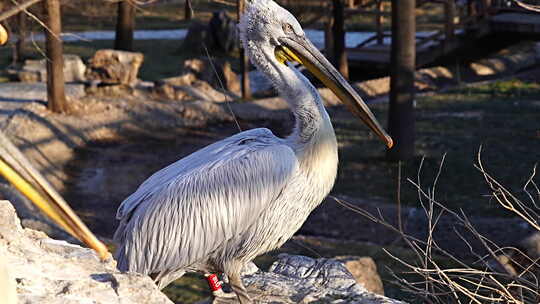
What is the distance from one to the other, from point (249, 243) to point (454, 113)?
8254mm

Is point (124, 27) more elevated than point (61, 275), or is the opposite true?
point (61, 275)

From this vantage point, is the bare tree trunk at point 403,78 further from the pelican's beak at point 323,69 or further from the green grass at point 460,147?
the pelican's beak at point 323,69

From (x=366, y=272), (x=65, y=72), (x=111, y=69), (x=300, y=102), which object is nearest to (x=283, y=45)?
(x=300, y=102)

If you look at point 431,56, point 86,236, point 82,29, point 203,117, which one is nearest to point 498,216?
point 203,117

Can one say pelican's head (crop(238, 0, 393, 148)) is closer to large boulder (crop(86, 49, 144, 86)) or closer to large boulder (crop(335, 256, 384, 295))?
large boulder (crop(335, 256, 384, 295))

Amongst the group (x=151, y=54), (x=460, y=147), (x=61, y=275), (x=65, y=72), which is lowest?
(x=151, y=54)

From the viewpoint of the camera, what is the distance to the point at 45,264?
10.3 feet

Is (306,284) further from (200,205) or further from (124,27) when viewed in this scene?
(124,27)

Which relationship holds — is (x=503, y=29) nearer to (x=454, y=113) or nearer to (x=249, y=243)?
(x=454, y=113)

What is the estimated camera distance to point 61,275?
3.04 m

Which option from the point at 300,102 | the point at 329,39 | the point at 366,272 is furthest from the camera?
the point at 329,39

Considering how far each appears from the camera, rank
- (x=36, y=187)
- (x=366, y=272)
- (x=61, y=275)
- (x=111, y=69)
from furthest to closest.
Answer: (x=111, y=69)
(x=366, y=272)
(x=61, y=275)
(x=36, y=187)

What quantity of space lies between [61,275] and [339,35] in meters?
12.2

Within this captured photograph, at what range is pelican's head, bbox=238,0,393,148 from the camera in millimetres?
4660
